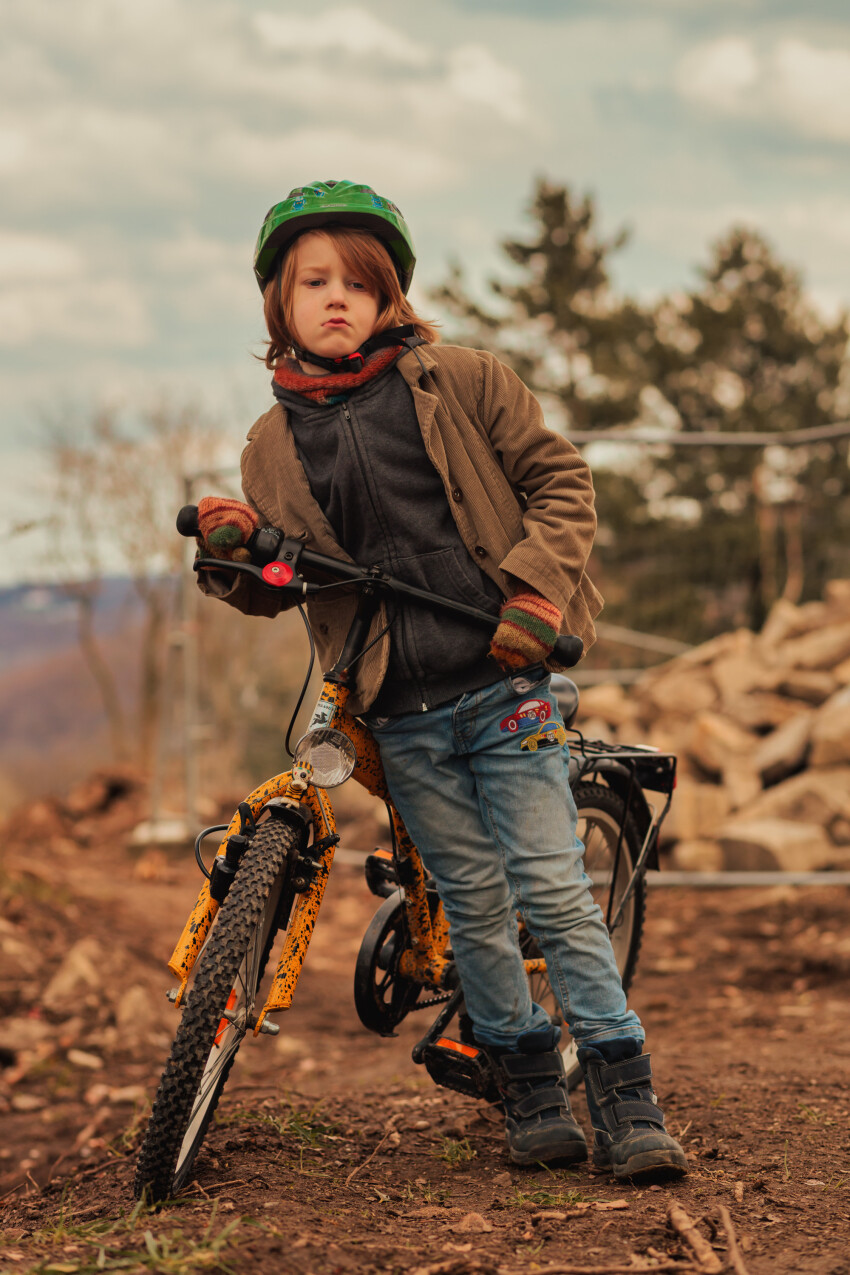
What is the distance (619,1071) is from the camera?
258 cm

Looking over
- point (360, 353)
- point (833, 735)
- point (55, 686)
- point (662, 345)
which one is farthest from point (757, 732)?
point (662, 345)

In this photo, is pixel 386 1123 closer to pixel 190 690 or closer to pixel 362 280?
pixel 362 280

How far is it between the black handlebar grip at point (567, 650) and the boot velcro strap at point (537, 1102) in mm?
981

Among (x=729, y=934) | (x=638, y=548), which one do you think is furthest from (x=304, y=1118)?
(x=638, y=548)

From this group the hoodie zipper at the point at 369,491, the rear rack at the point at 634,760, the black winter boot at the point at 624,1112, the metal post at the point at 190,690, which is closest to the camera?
the black winter boot at the point at 624,1112

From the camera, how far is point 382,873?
3.04m

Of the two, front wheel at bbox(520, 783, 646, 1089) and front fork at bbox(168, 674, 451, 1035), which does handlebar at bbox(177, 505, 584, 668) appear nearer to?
front fork at bbox(168, 674, 451, 1035)

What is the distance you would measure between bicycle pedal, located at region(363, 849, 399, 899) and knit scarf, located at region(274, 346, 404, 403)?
3.70ft

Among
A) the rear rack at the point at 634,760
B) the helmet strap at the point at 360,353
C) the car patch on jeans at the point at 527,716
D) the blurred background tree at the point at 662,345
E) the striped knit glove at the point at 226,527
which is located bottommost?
the rear rack at the point at 634,760

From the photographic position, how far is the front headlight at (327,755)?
2502 mm

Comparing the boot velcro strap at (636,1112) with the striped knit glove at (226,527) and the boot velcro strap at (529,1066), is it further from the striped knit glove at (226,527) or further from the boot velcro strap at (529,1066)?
the striped knit glove at (226,527)

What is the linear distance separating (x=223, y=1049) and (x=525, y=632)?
1032 millimetres

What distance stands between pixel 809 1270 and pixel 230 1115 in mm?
1589

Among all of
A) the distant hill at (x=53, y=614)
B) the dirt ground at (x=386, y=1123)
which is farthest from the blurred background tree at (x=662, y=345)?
the dirt ground at (x=386, y=1123)
